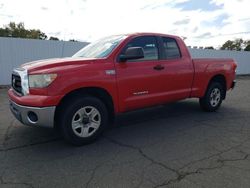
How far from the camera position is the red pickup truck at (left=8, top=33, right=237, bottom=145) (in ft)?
13.2

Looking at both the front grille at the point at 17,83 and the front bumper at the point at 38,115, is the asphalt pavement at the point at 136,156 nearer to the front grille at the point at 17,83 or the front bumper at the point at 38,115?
the front bumper at the point at 38,115

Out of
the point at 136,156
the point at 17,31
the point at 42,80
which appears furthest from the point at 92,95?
the point at 17,31

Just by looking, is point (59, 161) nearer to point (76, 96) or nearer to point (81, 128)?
point (81, 128)

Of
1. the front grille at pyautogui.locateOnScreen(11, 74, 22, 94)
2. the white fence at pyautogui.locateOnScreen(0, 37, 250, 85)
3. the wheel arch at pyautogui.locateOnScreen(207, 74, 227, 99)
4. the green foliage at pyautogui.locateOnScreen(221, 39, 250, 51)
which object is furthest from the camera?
the green foliage at pyautogui.locateOnScreen(221, 39, 250, 51)

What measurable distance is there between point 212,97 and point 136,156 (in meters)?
3.80

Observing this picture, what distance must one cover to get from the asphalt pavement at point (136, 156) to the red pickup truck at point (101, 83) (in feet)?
1.51

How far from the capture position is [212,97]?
6.95 meters

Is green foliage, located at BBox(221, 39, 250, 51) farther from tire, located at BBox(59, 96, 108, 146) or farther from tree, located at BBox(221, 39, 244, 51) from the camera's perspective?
tire, located at BBox(59, 96, 108, 146)

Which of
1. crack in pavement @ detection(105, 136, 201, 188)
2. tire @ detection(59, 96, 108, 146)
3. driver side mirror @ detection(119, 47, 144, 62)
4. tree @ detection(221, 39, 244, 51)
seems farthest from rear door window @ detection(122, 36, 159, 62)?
tree @ detection(221, 39, 244, 51)

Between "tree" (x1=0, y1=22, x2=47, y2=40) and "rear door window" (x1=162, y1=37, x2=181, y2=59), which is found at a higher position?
"tree" (x1=0, y1=22, x2=47, y2=40)

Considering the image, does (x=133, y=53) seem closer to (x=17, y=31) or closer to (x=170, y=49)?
(x=170, y=49)

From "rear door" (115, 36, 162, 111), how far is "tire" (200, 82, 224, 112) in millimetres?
1932

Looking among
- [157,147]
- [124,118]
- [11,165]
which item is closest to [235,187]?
[157,147]

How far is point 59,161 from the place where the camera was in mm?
3791
